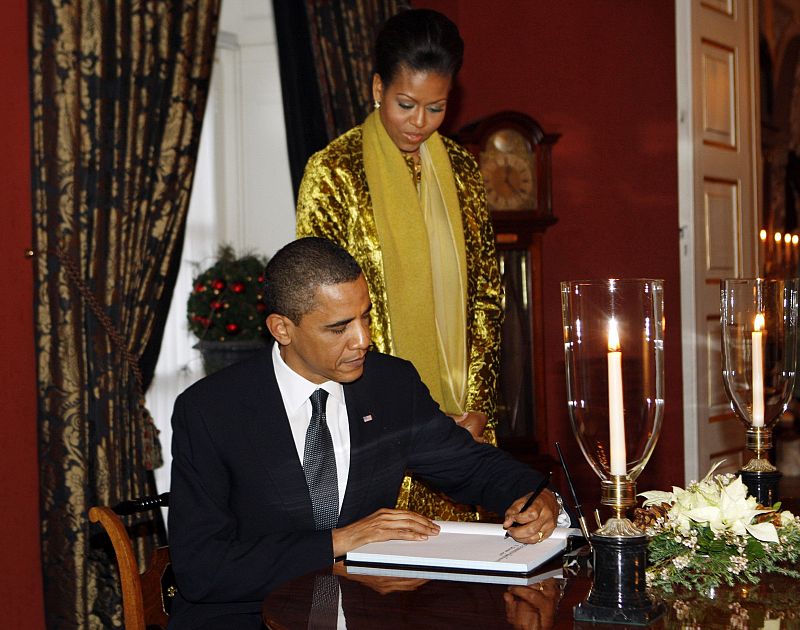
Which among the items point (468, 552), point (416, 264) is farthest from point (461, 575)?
point (416, 264)

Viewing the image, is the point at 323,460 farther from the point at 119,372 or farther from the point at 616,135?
the point at 616,135

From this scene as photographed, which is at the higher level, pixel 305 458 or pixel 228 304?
pixel 228 304

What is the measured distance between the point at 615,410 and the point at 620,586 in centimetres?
27

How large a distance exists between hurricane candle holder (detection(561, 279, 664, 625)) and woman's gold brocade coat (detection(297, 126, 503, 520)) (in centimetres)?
134

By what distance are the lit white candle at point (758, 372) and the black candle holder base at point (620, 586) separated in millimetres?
667

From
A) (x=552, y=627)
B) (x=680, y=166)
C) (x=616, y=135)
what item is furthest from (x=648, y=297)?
(x=616, y=135)

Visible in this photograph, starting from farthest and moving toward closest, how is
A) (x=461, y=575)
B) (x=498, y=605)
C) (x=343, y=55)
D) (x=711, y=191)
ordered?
(x=711, y=191)
(x=343, y=55)
(x=461, y=575)
(x=498, y=605)

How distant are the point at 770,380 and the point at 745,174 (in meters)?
4.04

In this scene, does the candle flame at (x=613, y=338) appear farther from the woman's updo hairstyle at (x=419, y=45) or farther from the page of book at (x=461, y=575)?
the woman's updo hairstyle at (x=419, y=45)

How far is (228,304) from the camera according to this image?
4.33 meters

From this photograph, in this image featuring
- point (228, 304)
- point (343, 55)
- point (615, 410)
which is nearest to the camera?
point (615, 410)

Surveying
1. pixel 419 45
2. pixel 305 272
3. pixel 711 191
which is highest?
pixel 419 45

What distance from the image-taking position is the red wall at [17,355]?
3.58 meters

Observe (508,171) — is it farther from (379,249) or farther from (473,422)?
(473,422)
